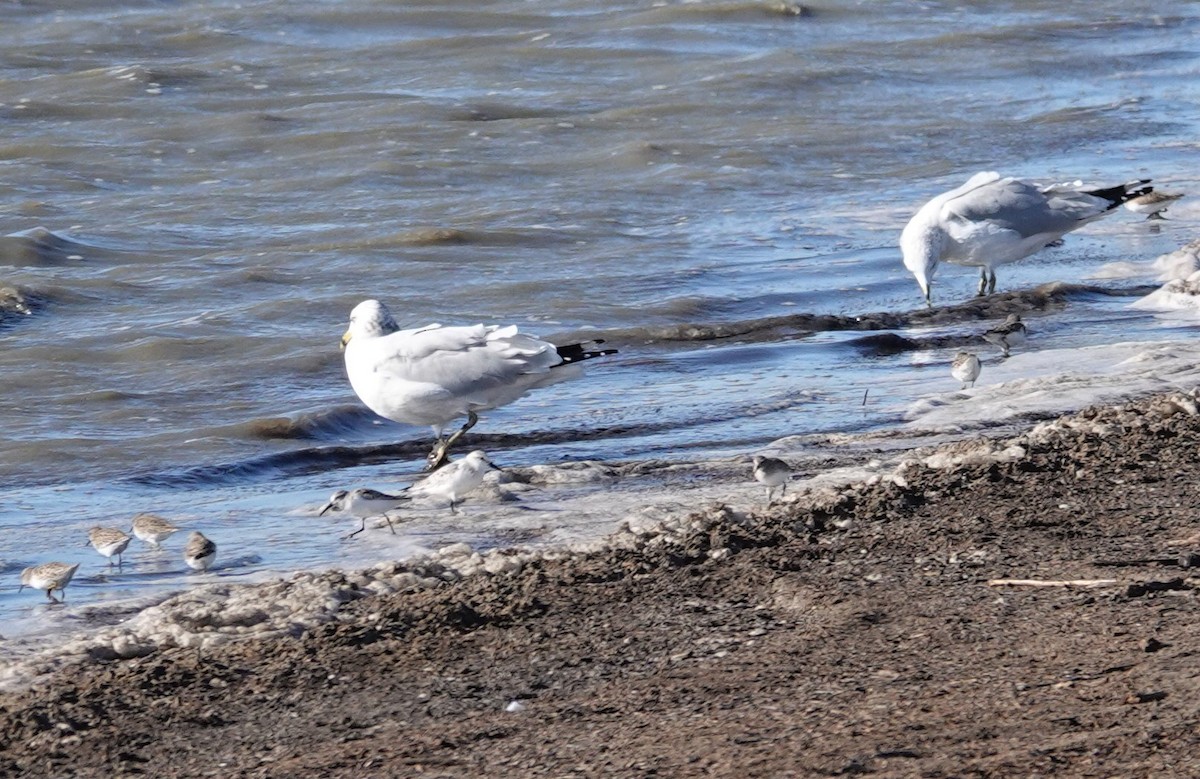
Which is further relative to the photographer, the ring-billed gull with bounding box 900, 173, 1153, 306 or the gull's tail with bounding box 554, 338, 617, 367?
the ring-billed gull with bounding box 900, 173, 1153, 306

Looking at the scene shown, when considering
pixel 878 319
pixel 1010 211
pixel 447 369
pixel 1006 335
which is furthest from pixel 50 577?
pixel 1010 211

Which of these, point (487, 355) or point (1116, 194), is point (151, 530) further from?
point (1116, 194)

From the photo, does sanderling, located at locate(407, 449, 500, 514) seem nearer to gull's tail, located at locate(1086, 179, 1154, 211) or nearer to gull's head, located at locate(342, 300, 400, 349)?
gull's head, located at locate(342, 300, 400, 349)

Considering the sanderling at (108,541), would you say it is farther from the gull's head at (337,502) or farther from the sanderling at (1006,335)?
the sanderling at (1006,335)

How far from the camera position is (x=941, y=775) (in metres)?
3.40

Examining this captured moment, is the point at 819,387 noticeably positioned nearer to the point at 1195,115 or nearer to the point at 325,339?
the point at 325,339

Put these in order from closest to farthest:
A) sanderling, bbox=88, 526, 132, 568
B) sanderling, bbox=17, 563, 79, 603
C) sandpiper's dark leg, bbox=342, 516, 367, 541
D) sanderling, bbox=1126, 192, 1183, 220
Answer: sanderling, bbox=17, 563, 79, 603 → sanderling, bbox=88, 526, 132, 568 → sandpiper's dark leg, bbox=342, 516, 367, 541 → sanderling, bbox=1126, 192, 1183, 220

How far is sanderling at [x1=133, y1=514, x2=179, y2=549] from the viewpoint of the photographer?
6.18 meters

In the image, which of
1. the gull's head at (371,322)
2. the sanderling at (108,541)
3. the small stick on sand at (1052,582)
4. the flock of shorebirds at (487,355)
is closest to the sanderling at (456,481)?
the flock of shorebirds at (487,355)

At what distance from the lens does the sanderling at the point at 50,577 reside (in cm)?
559

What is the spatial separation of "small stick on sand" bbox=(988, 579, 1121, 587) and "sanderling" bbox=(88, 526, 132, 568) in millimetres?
2832

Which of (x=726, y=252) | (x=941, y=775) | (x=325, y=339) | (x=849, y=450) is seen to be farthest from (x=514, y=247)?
(x=941, y=775)

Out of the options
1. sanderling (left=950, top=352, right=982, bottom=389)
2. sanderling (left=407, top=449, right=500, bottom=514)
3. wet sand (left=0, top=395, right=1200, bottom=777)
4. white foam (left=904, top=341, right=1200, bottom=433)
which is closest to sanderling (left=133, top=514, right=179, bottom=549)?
sanderling (left=407, top=449, right=500, bottom=514)

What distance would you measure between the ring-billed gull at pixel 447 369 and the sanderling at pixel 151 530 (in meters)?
1.77
